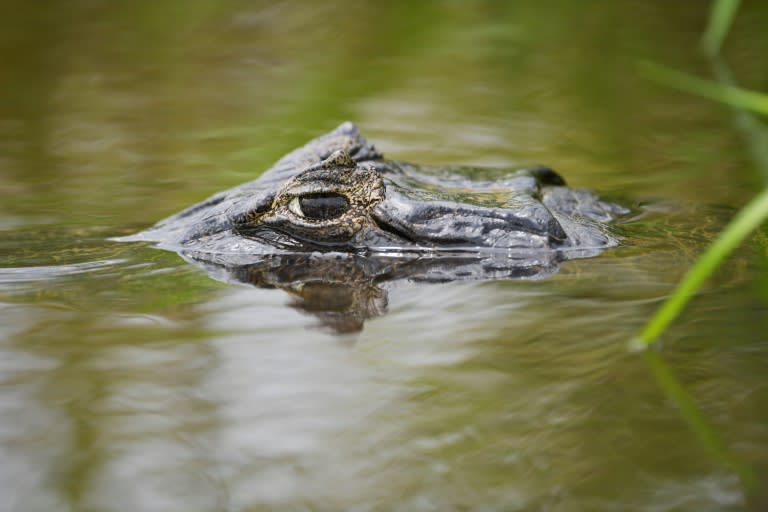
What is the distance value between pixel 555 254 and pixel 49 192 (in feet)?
10.5

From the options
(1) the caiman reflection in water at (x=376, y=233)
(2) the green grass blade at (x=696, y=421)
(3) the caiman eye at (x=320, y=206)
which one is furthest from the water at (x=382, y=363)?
(3) the caiman eye at (x=320, y=206)

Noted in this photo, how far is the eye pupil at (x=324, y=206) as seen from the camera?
3619mm

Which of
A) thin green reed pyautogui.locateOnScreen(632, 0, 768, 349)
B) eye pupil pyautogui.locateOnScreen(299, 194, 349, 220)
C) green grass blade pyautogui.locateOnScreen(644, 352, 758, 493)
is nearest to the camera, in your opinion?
thin green reed pyautogui.locateOnScreen(632, 0, 768, 349)

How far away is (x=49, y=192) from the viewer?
5.41 metres

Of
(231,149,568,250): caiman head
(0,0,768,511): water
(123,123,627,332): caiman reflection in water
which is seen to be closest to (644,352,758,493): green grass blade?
(0,0,768,511): water

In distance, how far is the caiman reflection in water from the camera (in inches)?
136

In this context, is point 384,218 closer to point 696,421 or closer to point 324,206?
point 324,206

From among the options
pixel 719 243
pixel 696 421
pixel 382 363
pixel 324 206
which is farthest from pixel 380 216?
pixel 719 243

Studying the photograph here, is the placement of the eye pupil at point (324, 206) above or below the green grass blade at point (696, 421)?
above

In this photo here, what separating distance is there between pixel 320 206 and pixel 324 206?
15 millimetres

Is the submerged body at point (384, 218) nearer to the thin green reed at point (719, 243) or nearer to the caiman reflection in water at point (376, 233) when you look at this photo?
the caiman reflection in water at point (376, 233)

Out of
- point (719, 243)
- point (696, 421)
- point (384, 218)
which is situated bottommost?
point (696, 421)

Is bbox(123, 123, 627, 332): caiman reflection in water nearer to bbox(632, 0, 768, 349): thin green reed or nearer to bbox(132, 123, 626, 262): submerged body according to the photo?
bbox(132, 123, 626, 262): submerged body

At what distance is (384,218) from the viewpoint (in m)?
3.57
